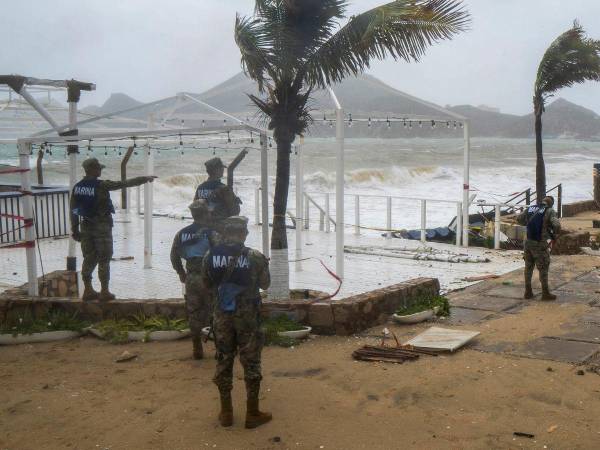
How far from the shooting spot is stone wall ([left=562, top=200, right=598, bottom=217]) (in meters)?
21.8

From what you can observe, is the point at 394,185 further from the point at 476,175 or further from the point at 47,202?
the point at 47,202

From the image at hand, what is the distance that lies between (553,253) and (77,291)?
8.99 metres

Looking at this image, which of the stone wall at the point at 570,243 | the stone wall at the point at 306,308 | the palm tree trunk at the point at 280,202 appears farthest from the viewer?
the stone wall at the point at 570,243

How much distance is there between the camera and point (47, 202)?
15.8 meters

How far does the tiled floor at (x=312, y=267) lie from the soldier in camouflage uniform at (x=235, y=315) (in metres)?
4.91

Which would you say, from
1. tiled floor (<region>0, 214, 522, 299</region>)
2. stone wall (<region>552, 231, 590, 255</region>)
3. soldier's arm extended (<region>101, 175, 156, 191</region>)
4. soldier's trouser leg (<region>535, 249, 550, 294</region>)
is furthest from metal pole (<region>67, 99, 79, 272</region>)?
stone wall (<region>552, 231, 590, 255</region>)

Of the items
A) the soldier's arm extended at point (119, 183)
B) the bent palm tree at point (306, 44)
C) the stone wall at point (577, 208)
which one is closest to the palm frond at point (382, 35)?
the bent palm tree at point (306, 44)

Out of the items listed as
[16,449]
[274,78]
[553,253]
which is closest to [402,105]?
[553,253]

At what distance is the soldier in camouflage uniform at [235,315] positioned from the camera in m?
4.98

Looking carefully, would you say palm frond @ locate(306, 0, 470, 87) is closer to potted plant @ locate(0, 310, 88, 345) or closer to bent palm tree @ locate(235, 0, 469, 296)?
bent palm tree @ locate(235, 0, 469, 296)

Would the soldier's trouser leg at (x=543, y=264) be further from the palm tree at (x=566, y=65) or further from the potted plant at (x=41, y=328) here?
the palm tree at (x=566, y=65)

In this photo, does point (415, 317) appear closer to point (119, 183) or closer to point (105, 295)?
point (105, 295)

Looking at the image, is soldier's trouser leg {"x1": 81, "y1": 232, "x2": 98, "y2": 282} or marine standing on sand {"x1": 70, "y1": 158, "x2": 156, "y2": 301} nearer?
marine standing on sand {"x1": 70, "y1": 158, "x2": 156, "y2": 301}

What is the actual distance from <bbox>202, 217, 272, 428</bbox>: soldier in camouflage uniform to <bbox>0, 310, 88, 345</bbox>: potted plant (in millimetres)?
3285
